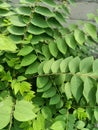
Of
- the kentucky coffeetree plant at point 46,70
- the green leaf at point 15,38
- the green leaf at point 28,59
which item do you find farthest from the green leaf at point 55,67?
the green leaf at point 15,38

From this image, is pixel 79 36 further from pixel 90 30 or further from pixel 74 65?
pixel 74 65

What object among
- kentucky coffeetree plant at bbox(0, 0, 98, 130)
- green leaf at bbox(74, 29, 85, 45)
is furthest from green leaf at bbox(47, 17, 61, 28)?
green leaf at bbox(74, 29, 85, 45)

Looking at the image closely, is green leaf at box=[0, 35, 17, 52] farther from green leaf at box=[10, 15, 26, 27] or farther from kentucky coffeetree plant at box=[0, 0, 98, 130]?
green leaf at box=[10, 15, 26, 27]

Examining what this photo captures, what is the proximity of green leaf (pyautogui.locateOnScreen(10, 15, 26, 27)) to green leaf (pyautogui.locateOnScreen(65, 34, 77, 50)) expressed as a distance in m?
0.20

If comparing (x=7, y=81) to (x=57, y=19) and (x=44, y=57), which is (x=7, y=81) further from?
(x=57, y=19)

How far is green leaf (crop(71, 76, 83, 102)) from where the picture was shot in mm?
1291

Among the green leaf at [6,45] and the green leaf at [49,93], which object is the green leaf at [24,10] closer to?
the green leaf at [6,45]

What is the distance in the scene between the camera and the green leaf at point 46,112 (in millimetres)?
1368

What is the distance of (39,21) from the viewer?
4.80 ft

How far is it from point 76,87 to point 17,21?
0.40 metres

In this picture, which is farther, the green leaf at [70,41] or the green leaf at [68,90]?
the green leaf at [70,41]

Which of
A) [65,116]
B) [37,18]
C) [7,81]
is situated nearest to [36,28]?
[37,18]

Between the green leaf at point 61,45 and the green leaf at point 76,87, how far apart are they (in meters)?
0.19

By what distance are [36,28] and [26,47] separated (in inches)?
4.7
